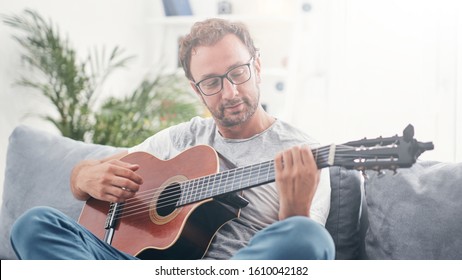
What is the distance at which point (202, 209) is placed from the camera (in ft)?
4.81

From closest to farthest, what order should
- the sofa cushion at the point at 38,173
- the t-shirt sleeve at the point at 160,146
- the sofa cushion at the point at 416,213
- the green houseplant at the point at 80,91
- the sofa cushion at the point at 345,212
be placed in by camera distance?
the sofa cushion at the point at 416,213, the sofa cushion at the point at 345,212, the t-shirt sleeve at the point at 160,146, the sofa cushion at the point at 38,173, the green houseplant at the point at 80,91

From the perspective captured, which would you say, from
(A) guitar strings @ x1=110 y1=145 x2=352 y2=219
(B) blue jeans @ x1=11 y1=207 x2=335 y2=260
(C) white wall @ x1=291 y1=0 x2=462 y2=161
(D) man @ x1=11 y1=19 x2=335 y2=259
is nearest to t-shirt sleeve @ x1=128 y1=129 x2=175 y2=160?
(D) man @ x1=11 y1=19 x2=335 y2=259

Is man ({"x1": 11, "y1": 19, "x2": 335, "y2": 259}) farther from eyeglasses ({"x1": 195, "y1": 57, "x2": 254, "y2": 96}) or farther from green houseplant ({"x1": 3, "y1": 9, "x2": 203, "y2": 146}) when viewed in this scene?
green houseplant ({"x1": 3, "y1": 9, "x2": 203, "y2": 146})

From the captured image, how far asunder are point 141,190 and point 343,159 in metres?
0.52

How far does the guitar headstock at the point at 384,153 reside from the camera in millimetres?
1287

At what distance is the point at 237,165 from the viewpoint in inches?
58.7

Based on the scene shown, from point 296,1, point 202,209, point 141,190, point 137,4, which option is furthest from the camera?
point 137,4

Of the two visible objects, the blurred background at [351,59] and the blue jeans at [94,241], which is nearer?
the blue jeans at [94,241]

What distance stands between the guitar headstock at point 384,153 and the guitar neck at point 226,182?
83 mm

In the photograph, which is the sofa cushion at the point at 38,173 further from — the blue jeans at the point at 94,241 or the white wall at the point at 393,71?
the white wall at the point at 393,71

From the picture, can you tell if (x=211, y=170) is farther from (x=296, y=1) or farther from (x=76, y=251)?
(x=296, y=1)

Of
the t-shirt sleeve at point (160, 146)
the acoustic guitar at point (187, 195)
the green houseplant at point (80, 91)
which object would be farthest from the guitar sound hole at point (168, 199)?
the green houseplant at point (80, 91)

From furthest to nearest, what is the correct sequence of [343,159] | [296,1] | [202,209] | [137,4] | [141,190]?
[137,4]
[296,1]
[141,190]
[202,209]
[343,159]
